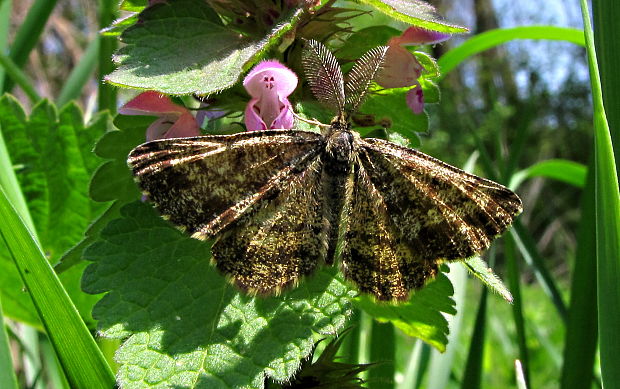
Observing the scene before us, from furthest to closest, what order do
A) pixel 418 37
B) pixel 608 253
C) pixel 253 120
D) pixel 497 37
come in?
pixel 497 37 → pixel 418 37 → pixel 253 120 → pixel 608 253

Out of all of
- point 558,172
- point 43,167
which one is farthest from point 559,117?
point 43,167

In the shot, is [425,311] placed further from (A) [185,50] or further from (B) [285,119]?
(A) [185,50]

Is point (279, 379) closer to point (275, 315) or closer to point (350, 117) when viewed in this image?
point (275, 315)

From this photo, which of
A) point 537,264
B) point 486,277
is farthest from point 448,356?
point 486,277

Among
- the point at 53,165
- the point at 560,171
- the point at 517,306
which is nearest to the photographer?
the point at 517,306

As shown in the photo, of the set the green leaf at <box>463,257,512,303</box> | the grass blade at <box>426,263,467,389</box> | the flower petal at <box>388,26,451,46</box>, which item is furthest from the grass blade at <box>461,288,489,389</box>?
the flower petal at <box>388,26,451,46</box>

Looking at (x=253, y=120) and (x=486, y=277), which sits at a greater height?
(x=253, y=120)

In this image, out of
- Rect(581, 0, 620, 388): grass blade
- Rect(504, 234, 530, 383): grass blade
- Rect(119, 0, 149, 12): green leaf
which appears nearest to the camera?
Rect(581, 0, 620, 388): grass blade

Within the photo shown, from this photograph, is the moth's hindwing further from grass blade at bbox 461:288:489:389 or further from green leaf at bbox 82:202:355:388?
grass blade at bbox 461:288:489:389
